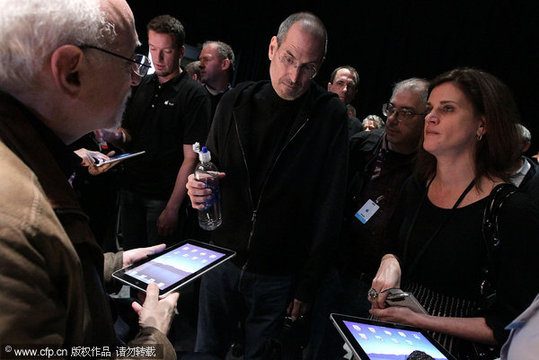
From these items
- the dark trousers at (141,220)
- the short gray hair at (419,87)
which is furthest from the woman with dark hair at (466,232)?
the dark trousers at (141,220)

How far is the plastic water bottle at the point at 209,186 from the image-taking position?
1626mm

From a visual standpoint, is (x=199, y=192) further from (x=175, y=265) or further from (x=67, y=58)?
(x=67, y=58)

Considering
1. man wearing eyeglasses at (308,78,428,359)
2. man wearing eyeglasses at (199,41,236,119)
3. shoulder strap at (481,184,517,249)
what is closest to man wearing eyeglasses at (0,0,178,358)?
shoulder strap at (481,184,517,249)

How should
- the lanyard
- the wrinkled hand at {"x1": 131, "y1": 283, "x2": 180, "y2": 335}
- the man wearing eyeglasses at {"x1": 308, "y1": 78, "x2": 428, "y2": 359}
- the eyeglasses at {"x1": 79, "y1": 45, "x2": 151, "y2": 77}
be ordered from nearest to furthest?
the eyeglasses at {"x1": 79, "y1": 45, "x2": 151, "y2": 77} < the wrinkled hand at {"x1": 131, "y1": 283, "x2": 180, "y2": 335} < the lanyard < the man wearing eyeglasses at {"x1": 308, "y1": 78, "x2": 428, "y2": 359}

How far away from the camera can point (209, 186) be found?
1.65 m

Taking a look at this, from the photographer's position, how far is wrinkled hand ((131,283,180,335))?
971 mm

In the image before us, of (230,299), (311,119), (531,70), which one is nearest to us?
(311,119)

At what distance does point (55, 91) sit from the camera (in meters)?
0.76

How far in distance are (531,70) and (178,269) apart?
15.7 ft

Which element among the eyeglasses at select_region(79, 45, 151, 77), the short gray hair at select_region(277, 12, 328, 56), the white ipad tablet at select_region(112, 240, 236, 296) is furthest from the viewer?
the short gray hair at select_region(277, 12, 328, 56)

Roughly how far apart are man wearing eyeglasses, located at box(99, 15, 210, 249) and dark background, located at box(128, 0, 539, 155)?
3579mm

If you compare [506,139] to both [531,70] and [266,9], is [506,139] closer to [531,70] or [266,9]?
[531,70]

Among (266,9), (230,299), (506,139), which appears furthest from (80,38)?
(266,9)

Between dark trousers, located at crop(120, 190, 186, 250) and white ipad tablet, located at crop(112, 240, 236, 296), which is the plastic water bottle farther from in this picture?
dark trousers, located at crop(120, 190, 186, 250)
